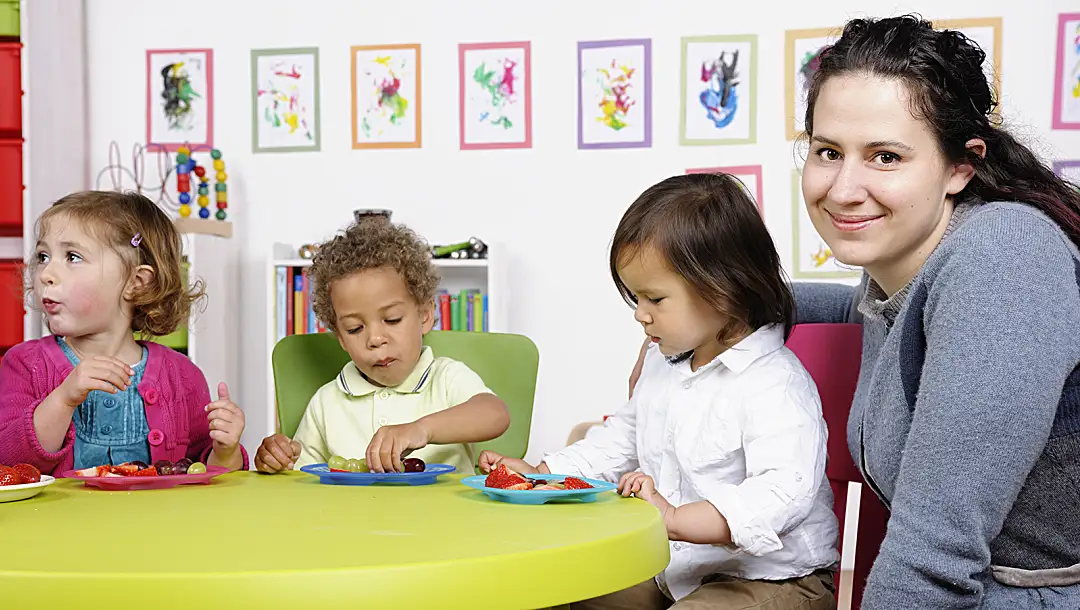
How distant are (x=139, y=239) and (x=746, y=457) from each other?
3.60 feet

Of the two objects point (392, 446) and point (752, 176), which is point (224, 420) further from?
point (752, 176)

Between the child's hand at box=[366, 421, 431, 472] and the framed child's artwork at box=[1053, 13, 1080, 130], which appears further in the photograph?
the framed child's artwork at box=[1053, 13, 1080, 130]

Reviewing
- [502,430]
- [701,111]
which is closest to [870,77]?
[502,430]

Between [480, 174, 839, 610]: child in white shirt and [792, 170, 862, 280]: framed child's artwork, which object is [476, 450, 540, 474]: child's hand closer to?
[480, 174, 839, 610]: child in white shirt

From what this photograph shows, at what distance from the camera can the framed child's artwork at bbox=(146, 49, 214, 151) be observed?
420 centimetres

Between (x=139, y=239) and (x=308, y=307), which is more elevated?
(x=139, y=239)

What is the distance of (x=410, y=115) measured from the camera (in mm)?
4133

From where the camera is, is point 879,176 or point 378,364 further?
point 378,364

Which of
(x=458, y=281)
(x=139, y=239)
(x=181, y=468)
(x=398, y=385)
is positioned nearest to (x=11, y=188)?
(x=458, y=281)

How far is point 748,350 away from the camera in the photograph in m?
1.51

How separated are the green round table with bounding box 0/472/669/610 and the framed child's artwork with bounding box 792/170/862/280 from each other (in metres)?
2.78

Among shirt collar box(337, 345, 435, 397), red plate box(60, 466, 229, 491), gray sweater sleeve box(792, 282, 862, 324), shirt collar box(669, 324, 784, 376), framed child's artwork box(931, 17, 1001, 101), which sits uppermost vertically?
framed child's artwork box(931, 17, 1001, 101)

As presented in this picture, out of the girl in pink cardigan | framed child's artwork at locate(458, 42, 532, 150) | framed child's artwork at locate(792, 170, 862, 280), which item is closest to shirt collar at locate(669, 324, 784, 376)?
the girl in pink cardigan

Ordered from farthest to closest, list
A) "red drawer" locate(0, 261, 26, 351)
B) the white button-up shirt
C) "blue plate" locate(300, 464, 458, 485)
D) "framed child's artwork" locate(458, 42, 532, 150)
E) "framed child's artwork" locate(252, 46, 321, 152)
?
"framed child's artwork" locate(252, 46, 321, 152), "framed child's artwork" locate(458, 42, 532, 150), "red drawer" locate(0, 261, 26, 351), "blue plate" locate(300, 464, 458, 485), the white button-up shirt
